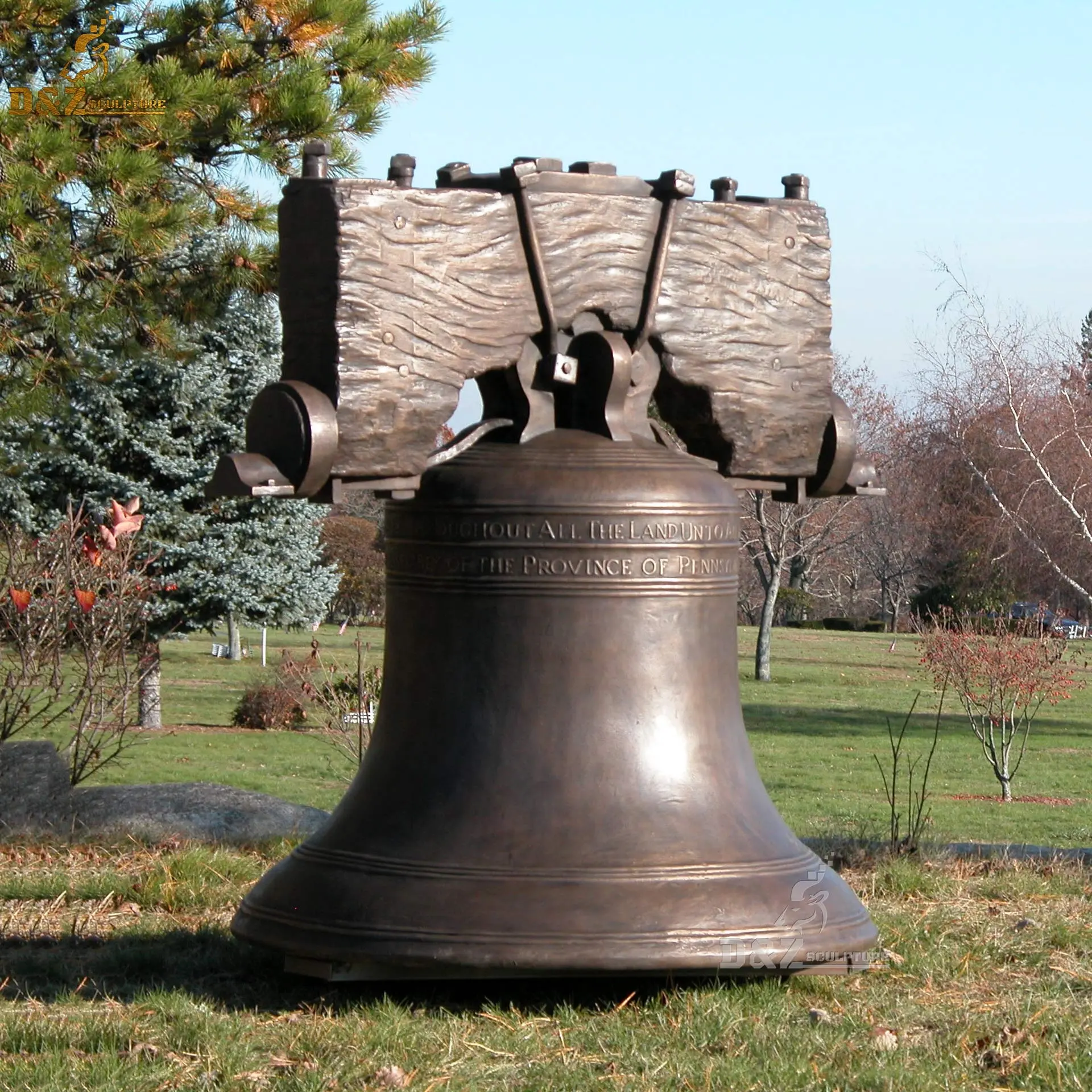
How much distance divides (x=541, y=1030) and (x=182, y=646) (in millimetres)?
29667

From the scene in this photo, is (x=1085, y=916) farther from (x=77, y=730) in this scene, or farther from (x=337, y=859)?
(x=77, y=730)

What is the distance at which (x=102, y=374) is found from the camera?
28.0 ft

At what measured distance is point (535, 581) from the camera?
4051mm

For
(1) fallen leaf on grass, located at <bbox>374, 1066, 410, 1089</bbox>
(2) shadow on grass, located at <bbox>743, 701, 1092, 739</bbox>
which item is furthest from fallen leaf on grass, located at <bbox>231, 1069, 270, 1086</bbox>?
(2) shadow on grass, located at <bbox>743, 701, 1092, 739</bbox>

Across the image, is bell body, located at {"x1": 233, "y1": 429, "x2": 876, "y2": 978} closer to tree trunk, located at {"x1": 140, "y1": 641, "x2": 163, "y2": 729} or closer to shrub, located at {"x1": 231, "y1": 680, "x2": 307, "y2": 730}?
tree trunk, located at {"x1": 140, "y1": 641, "x2": 163, "y2": 729}

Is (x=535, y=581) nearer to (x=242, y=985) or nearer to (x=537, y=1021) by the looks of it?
(x=537, y=1021)

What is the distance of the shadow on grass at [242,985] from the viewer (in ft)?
13.4

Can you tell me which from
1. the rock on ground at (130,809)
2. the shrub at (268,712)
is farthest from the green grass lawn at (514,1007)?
the shrub at (268,712)

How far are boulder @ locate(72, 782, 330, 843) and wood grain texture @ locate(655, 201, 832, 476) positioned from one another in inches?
124

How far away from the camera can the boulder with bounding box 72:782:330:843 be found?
6.90 meters

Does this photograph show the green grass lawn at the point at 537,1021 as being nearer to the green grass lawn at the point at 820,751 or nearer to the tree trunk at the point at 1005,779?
the green grass lawn at the point at 820,751

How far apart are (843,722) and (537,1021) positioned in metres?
19.4

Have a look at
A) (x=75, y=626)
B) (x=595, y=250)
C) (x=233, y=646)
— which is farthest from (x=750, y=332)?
(x=233, y=646)

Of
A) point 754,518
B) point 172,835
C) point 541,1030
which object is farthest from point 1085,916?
point 754,518
